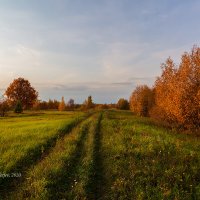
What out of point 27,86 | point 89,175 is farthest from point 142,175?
point 27,86

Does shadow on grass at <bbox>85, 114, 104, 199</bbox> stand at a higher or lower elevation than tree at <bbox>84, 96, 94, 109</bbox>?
lower

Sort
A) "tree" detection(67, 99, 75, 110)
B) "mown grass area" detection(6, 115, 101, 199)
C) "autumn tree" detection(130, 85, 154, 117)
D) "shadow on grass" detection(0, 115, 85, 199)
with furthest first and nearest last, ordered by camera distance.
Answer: "tree" detection(67, 99, 75, 110) → "autumn tree" detection(130, 85, 154, 117) → "shadow on grass" detection(0, 115, 85, 199) → "mown grass area" detection(6, 115, 101, 199)

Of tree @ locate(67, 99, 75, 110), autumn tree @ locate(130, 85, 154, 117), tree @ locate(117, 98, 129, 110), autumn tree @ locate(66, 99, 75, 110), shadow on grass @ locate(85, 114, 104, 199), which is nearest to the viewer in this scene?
shadow on grass @ locate(85, 114, 104, 199)

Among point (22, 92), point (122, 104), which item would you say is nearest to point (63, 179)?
point (22, 92)

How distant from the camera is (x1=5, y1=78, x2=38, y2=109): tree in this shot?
3880 inches

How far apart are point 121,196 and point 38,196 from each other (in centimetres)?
328

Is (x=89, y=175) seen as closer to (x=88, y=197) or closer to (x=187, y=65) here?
(x=88, y=197)

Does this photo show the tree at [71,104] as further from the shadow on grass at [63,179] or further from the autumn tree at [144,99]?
the shadow on grass at [63,179]

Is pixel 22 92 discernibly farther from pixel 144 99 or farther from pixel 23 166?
pixel 23 166

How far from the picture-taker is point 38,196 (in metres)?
10.3

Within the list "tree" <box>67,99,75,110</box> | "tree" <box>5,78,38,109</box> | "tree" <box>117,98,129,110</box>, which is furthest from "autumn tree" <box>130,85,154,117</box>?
"tree" <box>67,99,75,110</box>

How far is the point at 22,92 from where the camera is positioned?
99312mm

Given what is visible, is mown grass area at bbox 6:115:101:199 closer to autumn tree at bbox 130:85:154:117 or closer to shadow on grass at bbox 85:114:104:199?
shadow on grass at bbox 85:114:104:199

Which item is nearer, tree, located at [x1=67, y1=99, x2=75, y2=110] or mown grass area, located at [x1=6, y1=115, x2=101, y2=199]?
mown grass area, located at [x1=6, y1=115, x2=101, y2=199]
